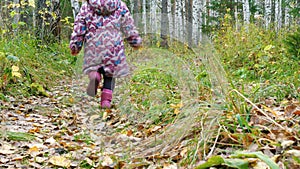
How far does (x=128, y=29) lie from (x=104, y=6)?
35cm

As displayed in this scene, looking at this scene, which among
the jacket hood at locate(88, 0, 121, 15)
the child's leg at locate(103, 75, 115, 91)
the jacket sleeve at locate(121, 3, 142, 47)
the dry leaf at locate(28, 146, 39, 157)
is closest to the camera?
the dry leaf at locate(28, 146, 39, 157)

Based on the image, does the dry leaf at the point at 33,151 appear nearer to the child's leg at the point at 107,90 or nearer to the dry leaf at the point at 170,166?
the dry leaf at the point at 170,166

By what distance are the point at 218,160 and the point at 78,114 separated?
2.85m

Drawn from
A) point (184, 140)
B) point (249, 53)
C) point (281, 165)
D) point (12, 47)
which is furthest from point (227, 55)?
point (281, 165)

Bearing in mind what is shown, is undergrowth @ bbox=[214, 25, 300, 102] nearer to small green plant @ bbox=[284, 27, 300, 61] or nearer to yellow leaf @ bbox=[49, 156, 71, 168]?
small green plant @ bbox=[284, 27, 300, 61]

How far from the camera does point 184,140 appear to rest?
2.46 m

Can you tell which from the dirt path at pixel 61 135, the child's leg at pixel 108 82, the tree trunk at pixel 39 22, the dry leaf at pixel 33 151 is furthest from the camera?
the tree trunk at pixel 39 22

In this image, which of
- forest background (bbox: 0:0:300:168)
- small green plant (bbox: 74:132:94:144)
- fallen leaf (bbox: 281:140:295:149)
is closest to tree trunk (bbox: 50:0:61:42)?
forest background (bbox: 0:0:300:168)

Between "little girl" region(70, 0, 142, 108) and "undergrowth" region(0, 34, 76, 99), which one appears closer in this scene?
"little girl" region(70, 0, 142, 108)

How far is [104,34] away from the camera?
12.1 ft

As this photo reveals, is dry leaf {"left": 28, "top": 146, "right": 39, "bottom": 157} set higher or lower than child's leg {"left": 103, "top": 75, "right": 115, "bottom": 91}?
lower

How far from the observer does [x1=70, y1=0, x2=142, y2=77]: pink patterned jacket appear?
365 cm

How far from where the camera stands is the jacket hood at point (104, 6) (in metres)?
3.60

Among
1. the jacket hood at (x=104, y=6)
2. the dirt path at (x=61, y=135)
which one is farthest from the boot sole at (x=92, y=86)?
the jacket hood at (x=104, y=6)
